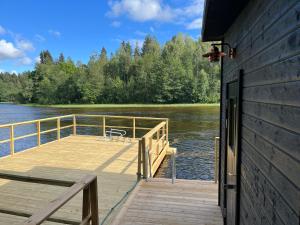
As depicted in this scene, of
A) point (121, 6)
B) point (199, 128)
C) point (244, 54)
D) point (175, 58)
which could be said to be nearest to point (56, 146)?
point (244, 54)

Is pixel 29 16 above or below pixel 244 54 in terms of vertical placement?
above

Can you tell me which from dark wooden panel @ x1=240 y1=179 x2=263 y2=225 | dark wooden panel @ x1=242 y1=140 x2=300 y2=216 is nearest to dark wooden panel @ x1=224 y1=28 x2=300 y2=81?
dark wooden panel @ x1=242 y1=140 x2=300 y2=216

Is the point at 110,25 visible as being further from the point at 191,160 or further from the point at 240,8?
the point at 240,8

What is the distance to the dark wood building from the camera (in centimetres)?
112

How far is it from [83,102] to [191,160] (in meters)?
41.3

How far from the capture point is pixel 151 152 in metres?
6.67

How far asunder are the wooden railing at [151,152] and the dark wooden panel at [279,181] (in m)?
3.34

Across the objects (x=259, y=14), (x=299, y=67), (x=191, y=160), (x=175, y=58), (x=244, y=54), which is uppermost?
(x=175, y=58)

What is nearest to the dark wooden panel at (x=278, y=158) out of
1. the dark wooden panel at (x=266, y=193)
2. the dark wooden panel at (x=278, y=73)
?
the dark wooden panel at (x=266, y=193)

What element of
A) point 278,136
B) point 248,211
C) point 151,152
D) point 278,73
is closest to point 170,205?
point 248,211

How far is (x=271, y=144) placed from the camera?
143cm

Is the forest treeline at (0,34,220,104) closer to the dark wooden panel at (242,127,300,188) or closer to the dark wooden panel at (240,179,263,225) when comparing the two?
the dark wooden panel at (240,179,263,225)

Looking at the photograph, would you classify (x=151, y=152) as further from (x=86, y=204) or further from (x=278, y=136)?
Answer: (x=278, y=136)

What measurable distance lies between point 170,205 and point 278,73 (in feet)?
10.3
